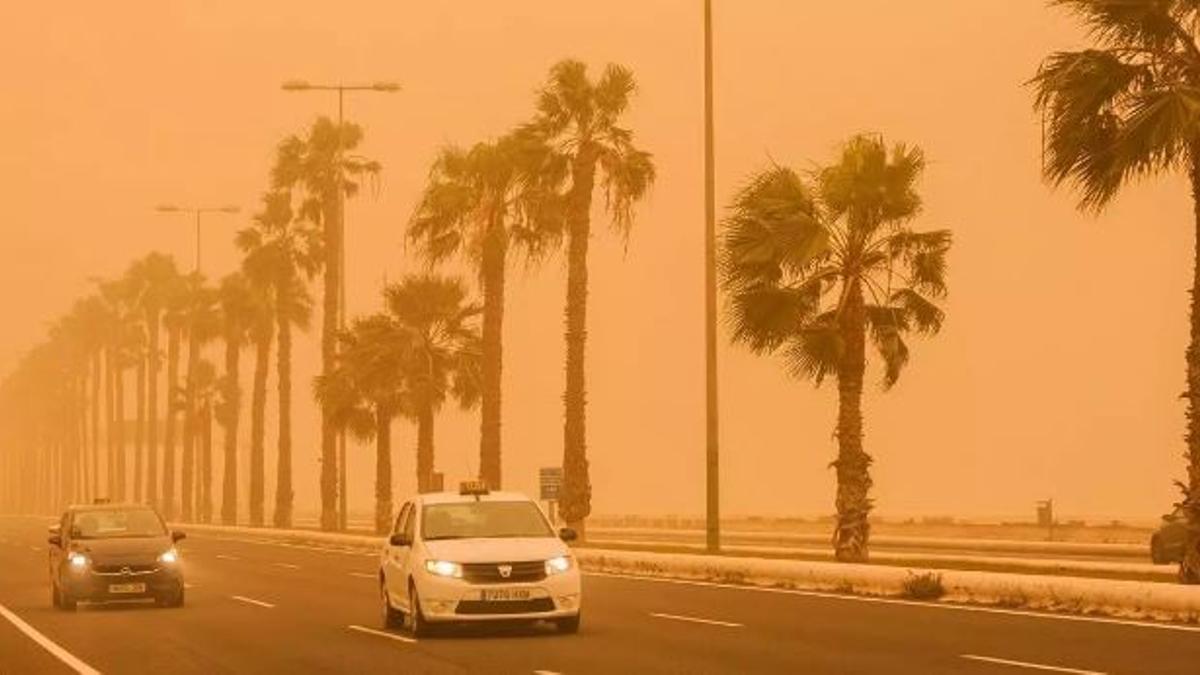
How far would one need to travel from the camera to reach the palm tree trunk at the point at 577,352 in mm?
56281

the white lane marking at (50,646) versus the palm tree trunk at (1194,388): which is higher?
the palm tree trunk at (1194,388)

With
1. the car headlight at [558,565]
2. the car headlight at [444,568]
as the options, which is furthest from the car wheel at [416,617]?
the car headlight at [558,565]

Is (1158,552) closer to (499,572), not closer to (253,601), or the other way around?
(253,601)

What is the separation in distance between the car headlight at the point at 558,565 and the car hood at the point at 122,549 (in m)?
10.3

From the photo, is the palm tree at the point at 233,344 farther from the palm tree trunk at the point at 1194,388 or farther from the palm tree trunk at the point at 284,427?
the palm tree trunk at the point at 1194,388

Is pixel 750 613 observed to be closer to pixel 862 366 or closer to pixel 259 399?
pixel 862 366

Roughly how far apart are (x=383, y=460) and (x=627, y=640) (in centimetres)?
5418

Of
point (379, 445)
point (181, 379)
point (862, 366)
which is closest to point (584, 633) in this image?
point (862, 366)

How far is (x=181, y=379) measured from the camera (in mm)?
134875

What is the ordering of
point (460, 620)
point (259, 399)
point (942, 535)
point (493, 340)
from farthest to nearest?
point (259, 399), point (942, 535), point (493, 340), point (460, 620)

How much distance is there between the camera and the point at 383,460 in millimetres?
77250

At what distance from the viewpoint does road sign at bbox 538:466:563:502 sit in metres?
53.5

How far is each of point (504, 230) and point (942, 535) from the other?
18015mm

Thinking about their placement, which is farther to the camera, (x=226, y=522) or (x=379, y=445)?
(x=226, y=522)
